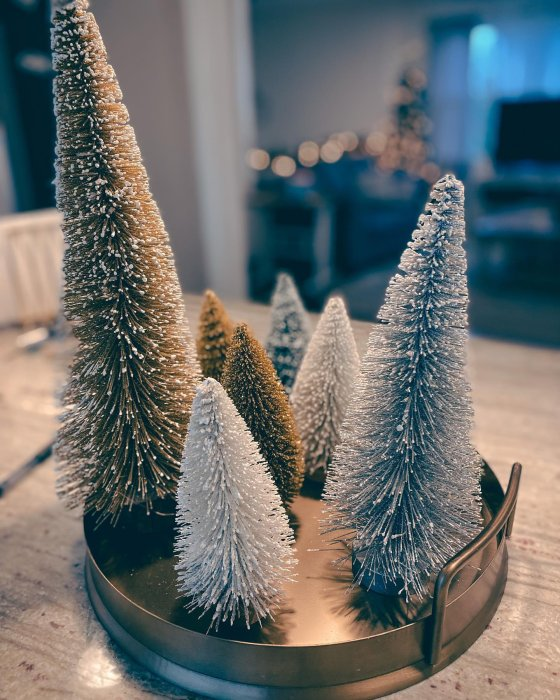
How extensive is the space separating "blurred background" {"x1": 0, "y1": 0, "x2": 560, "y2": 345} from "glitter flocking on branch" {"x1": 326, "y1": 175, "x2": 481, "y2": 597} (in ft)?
1.64

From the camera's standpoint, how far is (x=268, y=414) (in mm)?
1008

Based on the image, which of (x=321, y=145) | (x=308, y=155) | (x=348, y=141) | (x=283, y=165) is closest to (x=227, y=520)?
(x=283, y=165)

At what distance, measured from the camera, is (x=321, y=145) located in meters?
5.58

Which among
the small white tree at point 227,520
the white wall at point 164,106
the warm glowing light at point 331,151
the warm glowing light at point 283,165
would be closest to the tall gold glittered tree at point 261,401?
the small white tree at point 227,520

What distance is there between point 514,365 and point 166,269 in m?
1.88

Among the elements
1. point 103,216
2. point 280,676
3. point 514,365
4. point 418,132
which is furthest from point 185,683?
point 418,132

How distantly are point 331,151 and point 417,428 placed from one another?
496 centimetres

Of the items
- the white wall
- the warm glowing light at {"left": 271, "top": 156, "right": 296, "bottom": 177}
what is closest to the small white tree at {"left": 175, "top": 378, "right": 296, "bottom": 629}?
the white wall

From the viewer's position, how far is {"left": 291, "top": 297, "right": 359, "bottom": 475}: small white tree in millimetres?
1157

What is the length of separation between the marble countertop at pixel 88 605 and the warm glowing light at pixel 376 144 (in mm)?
4559

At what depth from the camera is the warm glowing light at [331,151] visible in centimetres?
524

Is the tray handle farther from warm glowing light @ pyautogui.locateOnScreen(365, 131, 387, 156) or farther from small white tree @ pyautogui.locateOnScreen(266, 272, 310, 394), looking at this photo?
warm glowing light @ pyautogui.locateOnScreen(365, 131, 387, 156)

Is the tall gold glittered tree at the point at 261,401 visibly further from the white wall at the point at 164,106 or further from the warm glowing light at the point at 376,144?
the warm glowing light at the point at 376,144

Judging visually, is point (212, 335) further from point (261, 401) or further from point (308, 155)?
point (308, 155)
